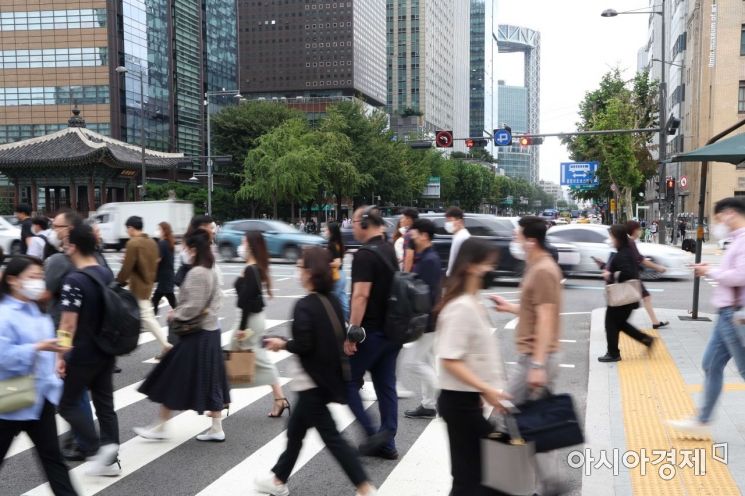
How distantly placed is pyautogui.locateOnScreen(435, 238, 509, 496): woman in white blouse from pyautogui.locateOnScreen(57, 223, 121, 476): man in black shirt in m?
2.63

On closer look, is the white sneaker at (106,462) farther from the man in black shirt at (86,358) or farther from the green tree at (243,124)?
the green tree at (243,124)

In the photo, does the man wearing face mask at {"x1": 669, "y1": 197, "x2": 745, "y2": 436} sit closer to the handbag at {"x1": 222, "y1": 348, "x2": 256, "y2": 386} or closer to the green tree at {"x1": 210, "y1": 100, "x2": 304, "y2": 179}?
the handbag at {"x1": 222, "y1": 348, "x2": 256, "y2": 386}

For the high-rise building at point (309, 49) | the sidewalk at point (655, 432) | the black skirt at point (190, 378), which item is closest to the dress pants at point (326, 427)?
the black skirt at point (190, 378)

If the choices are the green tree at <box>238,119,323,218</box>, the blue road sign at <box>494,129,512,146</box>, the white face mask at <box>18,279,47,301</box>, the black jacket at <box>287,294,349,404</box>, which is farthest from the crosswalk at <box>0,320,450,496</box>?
the green tree at <box>238,119,323,218</box>

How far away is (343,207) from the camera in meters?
93.9

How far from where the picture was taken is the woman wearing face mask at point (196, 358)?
5707 mm

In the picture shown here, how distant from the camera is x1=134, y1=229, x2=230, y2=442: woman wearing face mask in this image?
5707mm

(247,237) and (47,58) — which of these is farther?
(47,58)

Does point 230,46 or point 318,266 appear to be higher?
point 230,46

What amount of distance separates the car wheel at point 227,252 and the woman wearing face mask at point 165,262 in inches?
625

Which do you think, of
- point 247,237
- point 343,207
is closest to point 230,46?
point 343,207

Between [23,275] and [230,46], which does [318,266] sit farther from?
[230,46]

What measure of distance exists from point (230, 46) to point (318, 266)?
290 ft

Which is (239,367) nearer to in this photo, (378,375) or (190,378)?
(190,378)
